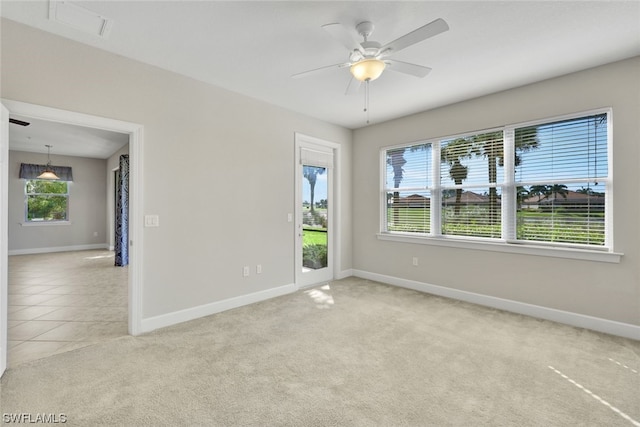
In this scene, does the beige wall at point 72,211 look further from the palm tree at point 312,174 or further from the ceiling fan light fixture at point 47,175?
the palm tree at point 312,174

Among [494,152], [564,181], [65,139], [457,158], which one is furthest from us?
[65,139]

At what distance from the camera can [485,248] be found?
379 centimetres

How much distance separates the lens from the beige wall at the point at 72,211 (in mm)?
7359

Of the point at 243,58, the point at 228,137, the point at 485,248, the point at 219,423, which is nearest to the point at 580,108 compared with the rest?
the point at 485,248

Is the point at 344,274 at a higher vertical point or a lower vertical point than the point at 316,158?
lower

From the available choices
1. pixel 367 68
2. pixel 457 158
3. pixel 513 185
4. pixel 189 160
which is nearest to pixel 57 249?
pixel 189 160

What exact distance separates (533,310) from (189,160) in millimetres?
4328

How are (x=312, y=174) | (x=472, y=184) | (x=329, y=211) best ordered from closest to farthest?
(x=472, y=184) → (x=312, y=174) → (x=329, y=211)

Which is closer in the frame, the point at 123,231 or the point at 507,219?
the point at 507,219

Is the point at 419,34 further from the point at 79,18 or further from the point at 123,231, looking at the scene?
the point at 123,231

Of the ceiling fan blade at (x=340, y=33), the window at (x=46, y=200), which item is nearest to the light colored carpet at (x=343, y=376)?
the ceiling fan blade at (x=340, y=33)

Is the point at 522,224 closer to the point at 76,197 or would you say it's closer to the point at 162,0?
the point at 162,0

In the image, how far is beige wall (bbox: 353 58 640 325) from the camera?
9.36 ft

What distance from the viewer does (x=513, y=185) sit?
3.58 m
